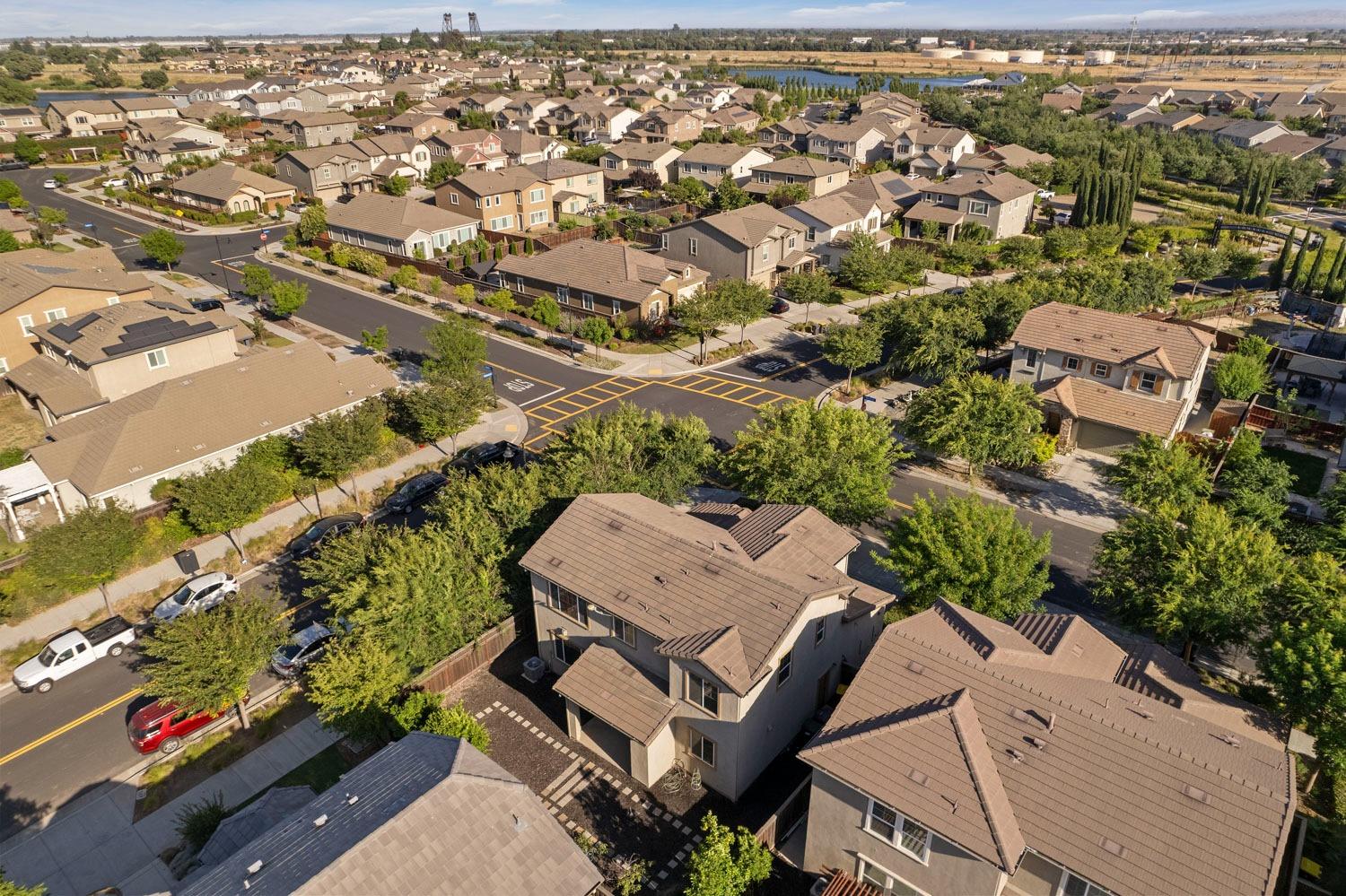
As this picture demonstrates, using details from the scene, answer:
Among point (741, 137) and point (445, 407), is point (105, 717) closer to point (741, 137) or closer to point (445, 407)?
point (445, 407)

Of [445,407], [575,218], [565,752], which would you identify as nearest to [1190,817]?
[565,752]

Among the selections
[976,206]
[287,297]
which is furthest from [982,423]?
[976,206]

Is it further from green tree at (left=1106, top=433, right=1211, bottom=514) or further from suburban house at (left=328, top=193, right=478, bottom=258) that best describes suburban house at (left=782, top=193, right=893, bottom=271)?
green tree at (left=1106, top=433, right=1211, bottom=514)

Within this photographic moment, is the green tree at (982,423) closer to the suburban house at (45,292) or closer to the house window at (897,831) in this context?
the house window at (897,831)

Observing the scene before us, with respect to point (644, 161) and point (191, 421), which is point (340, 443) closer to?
point (191, 421)

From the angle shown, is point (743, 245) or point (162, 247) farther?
point (162, 247)

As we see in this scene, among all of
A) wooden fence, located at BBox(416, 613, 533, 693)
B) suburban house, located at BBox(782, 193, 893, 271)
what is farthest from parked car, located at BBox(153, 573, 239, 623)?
suburban house, located at BBox(782, 193, 893, 271)

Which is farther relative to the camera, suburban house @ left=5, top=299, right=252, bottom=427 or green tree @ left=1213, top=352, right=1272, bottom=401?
green tree @ left=1213, top=352, right=1272, bottom=401
